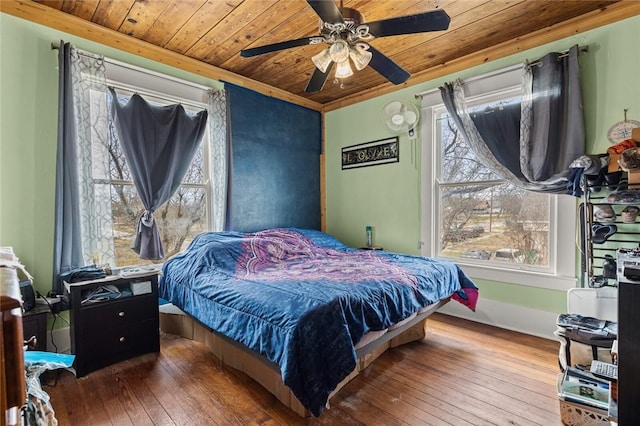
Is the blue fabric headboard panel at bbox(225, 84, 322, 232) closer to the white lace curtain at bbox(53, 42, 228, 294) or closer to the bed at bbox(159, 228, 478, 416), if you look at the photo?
the bed at bbox(159, 228, 478, 416)

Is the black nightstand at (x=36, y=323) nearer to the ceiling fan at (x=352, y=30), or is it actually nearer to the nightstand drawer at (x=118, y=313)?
the nightstand drawer at (x=118, y=313)

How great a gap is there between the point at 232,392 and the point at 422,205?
2.62 metres

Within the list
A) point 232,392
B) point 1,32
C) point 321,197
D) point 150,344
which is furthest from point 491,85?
point 1,32

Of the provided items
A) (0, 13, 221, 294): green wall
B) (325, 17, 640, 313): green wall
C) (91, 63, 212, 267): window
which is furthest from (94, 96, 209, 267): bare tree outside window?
(325, 17, 640, 313): green wall

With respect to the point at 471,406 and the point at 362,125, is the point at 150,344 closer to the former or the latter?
the point at 471,406

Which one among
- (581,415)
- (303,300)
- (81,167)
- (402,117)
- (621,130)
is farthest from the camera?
(402,117)

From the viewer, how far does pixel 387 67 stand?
2.22m

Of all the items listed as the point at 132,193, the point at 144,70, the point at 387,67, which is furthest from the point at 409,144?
the point at 132,193

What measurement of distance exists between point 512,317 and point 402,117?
2.34m

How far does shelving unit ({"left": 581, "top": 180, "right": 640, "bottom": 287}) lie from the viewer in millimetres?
2281

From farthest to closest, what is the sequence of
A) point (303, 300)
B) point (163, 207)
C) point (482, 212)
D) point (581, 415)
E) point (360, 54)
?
point (482, 212)
point (163, 207)
point (360, 54)
point (303, 300)
point (581, 415)

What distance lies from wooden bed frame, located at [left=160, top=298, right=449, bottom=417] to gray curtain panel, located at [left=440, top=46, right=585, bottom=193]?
4.51 ft

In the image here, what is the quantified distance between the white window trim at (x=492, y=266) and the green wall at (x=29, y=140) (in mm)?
3406

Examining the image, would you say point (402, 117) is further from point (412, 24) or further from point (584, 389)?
point (584, 389)
